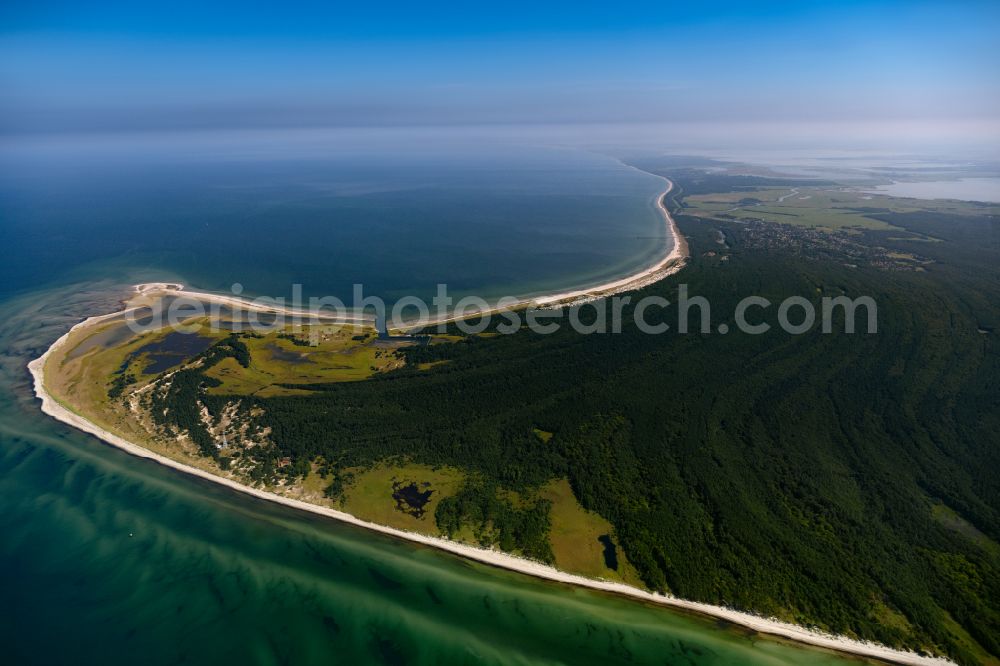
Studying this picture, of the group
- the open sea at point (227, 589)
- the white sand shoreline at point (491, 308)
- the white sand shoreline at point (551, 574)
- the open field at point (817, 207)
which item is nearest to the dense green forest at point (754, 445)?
the white sand shoreline at point (551, 574)

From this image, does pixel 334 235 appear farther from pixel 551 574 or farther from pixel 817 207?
pixel 817 207

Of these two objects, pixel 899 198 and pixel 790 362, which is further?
pixel 899 198

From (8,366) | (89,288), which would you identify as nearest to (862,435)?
(8,366)

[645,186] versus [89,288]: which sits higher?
[645,186]

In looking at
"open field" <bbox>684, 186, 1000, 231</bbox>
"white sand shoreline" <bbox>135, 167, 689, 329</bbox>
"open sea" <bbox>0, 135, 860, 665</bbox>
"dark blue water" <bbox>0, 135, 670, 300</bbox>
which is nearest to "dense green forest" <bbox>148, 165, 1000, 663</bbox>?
"open sea" <bbox>0, 135, 860, 665</bbox>

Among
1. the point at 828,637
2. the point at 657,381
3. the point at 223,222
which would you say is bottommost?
the point at 828,637

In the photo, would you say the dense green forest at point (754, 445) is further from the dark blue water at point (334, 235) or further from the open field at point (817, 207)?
the open field at point (817, 207)

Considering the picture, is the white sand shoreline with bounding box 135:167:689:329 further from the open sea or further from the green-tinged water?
the green-tinged water

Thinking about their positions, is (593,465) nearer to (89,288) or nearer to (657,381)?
(657,381)
